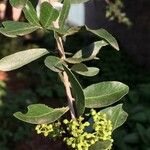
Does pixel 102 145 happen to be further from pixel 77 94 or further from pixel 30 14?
pixel 30 14

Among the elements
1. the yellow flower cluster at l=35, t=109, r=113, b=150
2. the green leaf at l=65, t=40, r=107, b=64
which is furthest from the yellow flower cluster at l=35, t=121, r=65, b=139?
the green leaf at l=65, t=40, r=107, b=64

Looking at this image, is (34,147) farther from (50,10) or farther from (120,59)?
(50,10)

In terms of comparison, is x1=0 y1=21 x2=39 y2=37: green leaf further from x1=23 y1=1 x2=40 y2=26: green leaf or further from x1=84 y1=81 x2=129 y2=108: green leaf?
x1=84 y1=81 x2=129 y2=108: green leaf

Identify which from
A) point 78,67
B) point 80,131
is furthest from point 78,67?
point 80,131

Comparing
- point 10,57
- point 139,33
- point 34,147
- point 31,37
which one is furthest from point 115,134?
point 10,57

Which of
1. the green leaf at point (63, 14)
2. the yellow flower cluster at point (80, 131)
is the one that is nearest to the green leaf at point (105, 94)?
the yellow flower cluster at point (80, 131)
